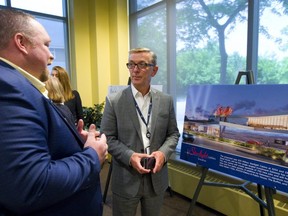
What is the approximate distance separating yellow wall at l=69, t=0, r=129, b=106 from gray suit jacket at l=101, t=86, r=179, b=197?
8.45 ft

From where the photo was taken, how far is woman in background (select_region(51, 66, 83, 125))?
2.57 m

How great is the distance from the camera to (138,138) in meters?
1.49

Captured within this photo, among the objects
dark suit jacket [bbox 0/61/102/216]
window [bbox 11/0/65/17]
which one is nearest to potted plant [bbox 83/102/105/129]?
window [bbox 11/0/65/17]

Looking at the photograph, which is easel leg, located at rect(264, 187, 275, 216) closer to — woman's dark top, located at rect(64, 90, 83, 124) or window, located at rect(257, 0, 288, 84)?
window, located at rect(257, 0, 288, 84)

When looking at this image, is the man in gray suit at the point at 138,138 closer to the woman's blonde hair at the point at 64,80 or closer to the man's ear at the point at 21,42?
the man's ear at the point at 21,42

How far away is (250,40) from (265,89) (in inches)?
49.5

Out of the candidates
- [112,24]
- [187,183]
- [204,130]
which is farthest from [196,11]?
[187,183]

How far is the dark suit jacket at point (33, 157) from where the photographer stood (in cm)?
59

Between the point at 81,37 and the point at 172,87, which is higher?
the point at 81,37

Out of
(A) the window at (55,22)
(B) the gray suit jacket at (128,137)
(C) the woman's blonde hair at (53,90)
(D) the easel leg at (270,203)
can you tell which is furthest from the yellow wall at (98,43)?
(D) the easel leg at (270,203)

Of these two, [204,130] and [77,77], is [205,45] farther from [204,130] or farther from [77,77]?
[77,77]

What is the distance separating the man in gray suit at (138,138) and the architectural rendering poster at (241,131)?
29cm

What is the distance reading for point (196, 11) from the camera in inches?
119

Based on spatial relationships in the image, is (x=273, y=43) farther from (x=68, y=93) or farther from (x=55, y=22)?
(x=55, y=22)
